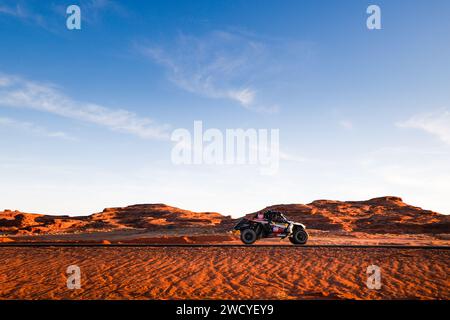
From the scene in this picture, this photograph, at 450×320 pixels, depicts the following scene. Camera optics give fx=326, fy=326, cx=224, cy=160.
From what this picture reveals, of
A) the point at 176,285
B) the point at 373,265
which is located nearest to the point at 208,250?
the point at 176,285

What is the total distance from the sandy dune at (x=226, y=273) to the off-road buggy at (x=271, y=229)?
3032 millimetres

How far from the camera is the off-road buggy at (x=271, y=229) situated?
63.6 feet

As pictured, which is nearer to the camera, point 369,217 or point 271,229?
point 271,229

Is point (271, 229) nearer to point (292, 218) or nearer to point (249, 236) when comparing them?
point (249, 236)

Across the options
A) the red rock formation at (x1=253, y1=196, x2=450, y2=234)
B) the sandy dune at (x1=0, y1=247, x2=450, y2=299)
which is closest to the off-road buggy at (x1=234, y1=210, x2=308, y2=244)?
the sandy dune at (x1=0, y1=247, x2=450, y2=299)

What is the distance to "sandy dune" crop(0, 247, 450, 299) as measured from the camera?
9898mm

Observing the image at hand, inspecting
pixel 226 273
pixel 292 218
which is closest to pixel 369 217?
pixel 292 218

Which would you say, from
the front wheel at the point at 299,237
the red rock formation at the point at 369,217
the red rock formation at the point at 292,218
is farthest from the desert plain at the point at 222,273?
the red rock formation at the point at 369,217

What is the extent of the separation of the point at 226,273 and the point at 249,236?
312 inches

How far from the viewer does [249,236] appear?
19859mm

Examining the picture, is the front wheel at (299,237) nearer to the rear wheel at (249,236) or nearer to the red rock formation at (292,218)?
the rear wheel at (249,236)

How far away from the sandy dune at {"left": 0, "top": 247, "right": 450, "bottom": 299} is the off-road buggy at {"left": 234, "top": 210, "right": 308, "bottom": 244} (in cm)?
303

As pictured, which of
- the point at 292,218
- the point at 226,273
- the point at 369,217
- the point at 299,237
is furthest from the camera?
the point at 369,217

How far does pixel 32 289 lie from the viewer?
35.4 feet
